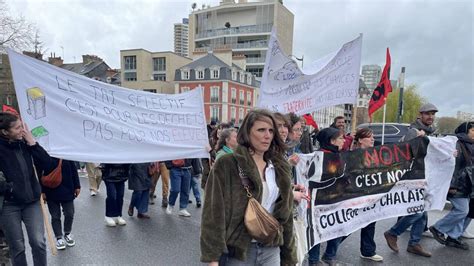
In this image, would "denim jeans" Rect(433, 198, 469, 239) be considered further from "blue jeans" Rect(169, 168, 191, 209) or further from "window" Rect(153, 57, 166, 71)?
"window" Rect(153, 57, 166, 71)

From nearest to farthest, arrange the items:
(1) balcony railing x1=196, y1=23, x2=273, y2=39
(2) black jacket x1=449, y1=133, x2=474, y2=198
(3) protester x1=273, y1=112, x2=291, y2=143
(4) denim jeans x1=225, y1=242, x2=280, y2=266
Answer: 1. (4) denim jeans x1=225, y1=242, x2=280, y2=266
2. (3) protester x1=273, y1=112, x2=291, y2=143
3. (2) black jacket x1=449, y1=133, x2=474, y2=198
4. (1) balcony railing x1=196, y1=23, x2=273, y2=39

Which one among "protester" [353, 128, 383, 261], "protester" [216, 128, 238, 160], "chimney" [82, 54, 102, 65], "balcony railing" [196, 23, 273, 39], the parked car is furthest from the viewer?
"balcony railing" [196, 23, 273, 39]

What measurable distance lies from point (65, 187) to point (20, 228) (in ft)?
3.68

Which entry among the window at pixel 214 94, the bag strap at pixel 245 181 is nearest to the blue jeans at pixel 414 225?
the bag strap at pixel 245 181

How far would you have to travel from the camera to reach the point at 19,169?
9.64ft

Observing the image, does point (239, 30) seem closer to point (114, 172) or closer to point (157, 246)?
point (114, 172)

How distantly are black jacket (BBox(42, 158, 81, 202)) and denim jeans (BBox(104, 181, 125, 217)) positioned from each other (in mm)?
970

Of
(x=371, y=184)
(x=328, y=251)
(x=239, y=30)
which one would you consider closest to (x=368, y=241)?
(x=328, y=251)

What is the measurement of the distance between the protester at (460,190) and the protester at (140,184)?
4.69m

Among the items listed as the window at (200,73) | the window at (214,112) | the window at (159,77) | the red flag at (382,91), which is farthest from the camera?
the window at (159,77)

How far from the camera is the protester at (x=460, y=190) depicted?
14.5 ft

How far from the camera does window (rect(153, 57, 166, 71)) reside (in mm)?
48000

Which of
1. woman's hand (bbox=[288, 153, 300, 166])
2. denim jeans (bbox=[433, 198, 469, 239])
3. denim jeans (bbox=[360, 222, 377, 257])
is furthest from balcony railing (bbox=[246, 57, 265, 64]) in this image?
woman's hand (bbox=[288, 153, 300, 166])

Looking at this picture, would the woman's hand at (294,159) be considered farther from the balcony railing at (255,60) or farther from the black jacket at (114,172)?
the balcony railing at (255,60)
